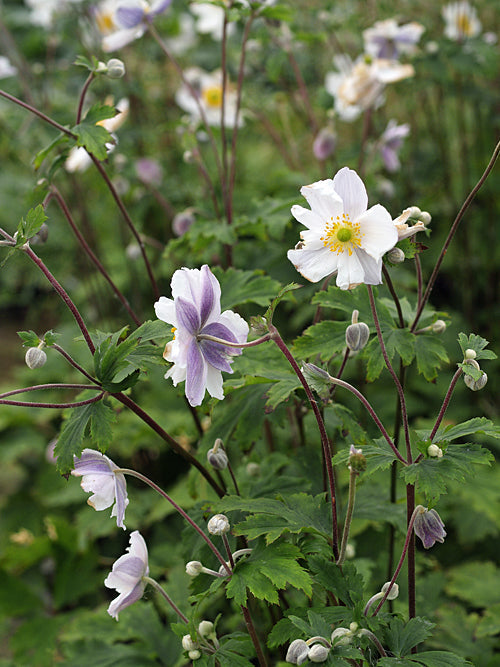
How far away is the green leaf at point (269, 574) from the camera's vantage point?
1.09 m

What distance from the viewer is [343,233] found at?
1.09 meters

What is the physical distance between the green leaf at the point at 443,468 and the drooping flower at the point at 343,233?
1.07 feet

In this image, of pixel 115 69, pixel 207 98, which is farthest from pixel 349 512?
pixel 207 98

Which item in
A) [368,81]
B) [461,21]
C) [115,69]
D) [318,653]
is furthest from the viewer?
[461,21]

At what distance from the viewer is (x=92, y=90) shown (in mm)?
3197

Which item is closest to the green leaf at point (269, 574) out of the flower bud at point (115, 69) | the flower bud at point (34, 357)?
the flower bud at point (34, 357)

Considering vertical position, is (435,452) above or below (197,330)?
below

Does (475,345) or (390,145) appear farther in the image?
(390,145)

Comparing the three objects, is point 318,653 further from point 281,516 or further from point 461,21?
point 461,21

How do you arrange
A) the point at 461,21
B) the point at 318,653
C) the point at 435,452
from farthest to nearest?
the point at 461,21 < the point at 435,452 < the point at 318,653

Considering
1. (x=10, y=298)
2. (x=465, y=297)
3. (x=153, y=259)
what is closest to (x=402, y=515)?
(x=465, y=297)

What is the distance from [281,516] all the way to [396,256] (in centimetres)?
52

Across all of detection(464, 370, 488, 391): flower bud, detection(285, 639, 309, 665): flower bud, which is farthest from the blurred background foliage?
detection(285, 639, 309, 665): flower bud

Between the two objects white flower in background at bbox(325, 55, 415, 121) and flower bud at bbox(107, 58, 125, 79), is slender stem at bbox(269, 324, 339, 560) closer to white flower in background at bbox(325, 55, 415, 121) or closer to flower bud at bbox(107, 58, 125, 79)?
flower bud at bbox(107, 58, 125, 79)
